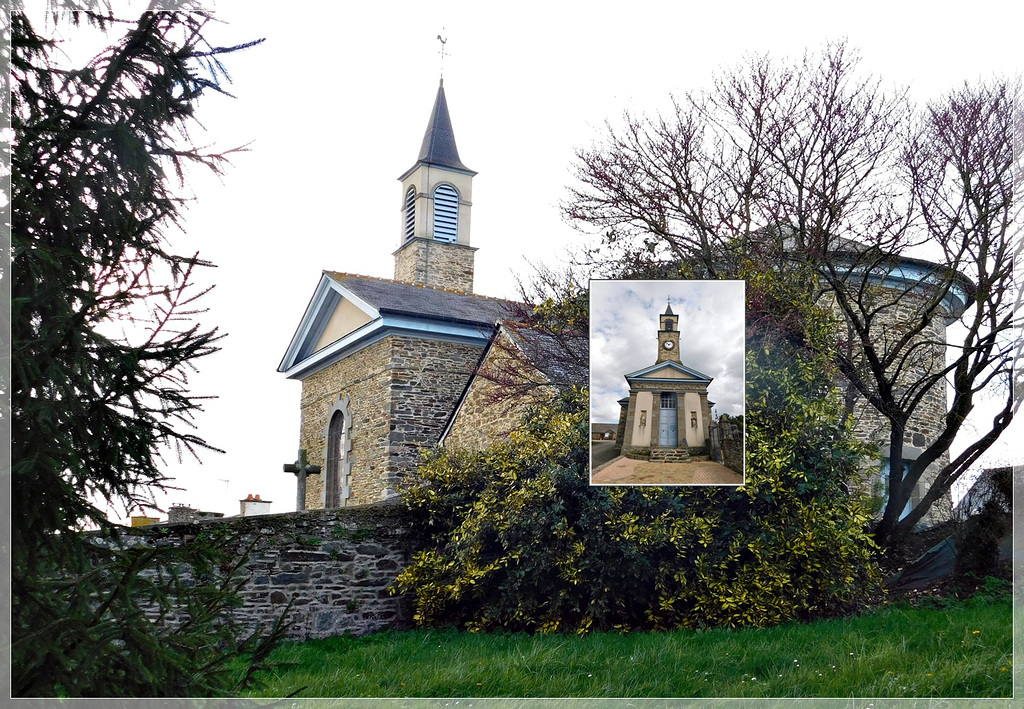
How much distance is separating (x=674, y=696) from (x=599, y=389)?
1803 mm

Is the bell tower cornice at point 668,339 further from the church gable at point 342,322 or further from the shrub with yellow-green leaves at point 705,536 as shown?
the church gable at point 342,322

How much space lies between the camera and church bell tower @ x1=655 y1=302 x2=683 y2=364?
557 cm

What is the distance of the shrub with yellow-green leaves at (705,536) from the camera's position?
19.9 feet

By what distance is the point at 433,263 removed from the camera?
6.79 meters

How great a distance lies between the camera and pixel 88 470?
3.62 metres

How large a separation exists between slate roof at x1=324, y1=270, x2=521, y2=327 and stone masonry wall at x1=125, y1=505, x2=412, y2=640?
1.64 meters

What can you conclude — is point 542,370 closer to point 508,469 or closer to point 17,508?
point 508,469

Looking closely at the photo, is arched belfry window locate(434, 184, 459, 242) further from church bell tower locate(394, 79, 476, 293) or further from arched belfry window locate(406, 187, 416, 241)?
arched belfry window locate(406, 187, 416, 241)

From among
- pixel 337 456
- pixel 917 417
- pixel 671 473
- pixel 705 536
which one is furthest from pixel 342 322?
pixel 917 417

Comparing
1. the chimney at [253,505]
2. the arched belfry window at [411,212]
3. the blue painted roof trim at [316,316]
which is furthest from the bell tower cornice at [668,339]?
the chimney at [253,505]

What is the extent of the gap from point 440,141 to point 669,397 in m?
2.32

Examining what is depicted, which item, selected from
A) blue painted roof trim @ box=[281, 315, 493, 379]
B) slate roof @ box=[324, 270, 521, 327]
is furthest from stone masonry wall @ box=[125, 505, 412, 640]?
slate roof @ box=[324, 270, 521, 327]

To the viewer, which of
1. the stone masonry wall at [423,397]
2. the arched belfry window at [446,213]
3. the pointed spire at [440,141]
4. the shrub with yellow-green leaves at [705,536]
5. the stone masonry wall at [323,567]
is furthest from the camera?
the stone masonry wall at [423,397]

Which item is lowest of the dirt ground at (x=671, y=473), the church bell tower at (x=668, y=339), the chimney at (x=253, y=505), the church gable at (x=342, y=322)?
the chimney at (x=253, y=505)
